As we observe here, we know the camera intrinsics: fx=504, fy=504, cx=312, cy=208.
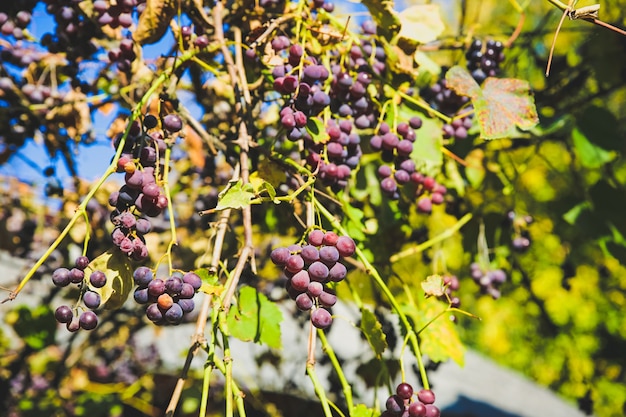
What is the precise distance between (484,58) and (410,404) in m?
1.00

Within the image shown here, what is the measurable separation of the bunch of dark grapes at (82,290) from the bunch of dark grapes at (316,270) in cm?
29

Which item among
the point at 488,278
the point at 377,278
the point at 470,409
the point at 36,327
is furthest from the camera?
the point at 470,409

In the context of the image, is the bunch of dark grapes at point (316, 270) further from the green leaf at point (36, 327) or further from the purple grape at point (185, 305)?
the green leaf at point (36, 327)

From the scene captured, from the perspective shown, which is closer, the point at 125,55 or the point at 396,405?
the point at 396,405

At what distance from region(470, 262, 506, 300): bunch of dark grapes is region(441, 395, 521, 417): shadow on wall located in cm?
187

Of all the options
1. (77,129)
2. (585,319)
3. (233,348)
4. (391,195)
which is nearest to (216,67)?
(391,195)

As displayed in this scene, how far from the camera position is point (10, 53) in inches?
66.0

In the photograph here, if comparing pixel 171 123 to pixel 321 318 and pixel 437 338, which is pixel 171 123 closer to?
pixel 321 318

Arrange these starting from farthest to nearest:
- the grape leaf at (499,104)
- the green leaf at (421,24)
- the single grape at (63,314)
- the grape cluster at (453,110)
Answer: the grape cluster at (453,110) → the green leaf at (421,24) → the grape leaf at (499,104) → the single grape at (63,314)

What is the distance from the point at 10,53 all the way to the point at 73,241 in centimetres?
80

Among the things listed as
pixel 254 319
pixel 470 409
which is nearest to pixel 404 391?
pixel 254 319

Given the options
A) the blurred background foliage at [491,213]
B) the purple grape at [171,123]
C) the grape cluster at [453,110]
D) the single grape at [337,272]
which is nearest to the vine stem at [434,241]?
the blurred background foliage at [491,213]

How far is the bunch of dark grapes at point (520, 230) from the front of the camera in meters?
1.70

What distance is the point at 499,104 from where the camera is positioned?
45.3 inches
